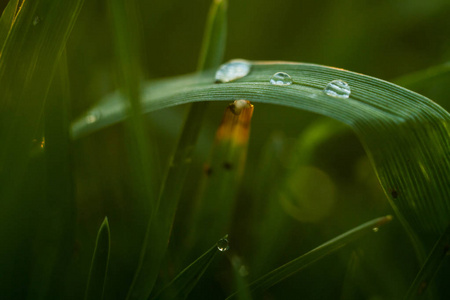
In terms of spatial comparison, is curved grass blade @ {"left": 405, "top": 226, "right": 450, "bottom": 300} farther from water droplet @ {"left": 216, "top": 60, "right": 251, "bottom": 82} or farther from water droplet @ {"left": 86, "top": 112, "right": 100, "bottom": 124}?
water droplet @ {"left": 86, "top": 112, "right": 100, "bottom": 124}

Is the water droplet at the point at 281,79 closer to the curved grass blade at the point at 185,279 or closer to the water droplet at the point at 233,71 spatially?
the water droplet at the point at 233,71

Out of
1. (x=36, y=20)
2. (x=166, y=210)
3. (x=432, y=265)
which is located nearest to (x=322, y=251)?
(x=432, y=265)

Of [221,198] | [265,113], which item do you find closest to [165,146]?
[265,113]

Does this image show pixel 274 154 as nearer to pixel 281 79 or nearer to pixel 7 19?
pixel 281 79

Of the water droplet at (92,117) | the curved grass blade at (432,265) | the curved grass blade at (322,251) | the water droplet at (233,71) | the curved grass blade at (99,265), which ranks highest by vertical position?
the water droplet at (92,117)

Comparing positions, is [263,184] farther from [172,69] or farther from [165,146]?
[172,69]

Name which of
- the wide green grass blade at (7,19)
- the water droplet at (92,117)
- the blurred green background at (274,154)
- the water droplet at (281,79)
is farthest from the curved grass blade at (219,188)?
the wide green grass blade at (7,19)

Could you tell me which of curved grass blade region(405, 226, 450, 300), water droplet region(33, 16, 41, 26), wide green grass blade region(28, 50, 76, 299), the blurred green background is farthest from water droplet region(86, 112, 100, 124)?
curved grass blade region(405, 226, 450, 300)
